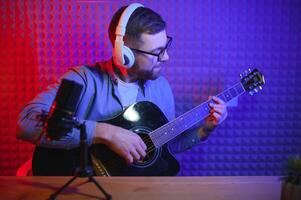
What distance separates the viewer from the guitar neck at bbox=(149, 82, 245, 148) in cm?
148

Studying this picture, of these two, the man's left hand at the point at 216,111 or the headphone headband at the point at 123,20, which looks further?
the man's left hand at the point at 216,111

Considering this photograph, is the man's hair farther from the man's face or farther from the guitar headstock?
the guitar headstock

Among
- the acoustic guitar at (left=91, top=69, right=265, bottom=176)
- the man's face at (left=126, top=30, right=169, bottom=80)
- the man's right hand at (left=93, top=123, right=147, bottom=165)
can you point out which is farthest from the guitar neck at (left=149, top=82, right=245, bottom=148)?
the man's face at (left=126, top=30, right=169, bottom=80)

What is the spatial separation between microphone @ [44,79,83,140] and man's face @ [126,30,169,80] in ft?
2.26

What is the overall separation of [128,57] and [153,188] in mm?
575

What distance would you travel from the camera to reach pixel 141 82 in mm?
1653

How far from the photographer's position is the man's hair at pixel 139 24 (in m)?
1.45

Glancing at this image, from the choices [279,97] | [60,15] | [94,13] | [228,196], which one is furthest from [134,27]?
[279,97]

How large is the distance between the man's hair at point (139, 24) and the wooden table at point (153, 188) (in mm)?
648

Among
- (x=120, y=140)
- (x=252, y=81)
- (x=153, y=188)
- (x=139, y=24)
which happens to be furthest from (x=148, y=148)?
(x=252, y=81)

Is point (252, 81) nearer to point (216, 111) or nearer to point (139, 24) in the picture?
point (216, 111)

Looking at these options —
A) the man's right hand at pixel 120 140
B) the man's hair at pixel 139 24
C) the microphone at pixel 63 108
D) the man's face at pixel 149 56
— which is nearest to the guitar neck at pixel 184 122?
the man's right hand at pixel 120 140

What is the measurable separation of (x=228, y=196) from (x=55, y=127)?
1.81 feet

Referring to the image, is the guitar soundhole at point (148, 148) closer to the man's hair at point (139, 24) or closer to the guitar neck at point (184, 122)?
the guitar neck at point (184, 122)
